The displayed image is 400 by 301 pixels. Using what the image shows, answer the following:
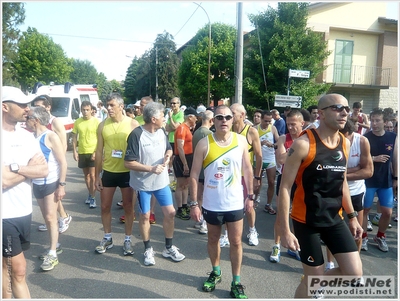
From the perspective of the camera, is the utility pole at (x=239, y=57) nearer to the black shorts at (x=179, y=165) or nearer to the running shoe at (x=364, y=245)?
the black shorts at (x=179, y=165)

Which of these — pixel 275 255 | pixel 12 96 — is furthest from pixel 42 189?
pixel 275 255

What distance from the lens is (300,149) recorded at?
2818 mm

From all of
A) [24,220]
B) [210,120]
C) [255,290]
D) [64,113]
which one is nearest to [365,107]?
[64,113]

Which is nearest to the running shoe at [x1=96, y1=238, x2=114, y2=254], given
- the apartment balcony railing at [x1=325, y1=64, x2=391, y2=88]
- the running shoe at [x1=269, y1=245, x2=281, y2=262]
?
the running shoe at [x1=269, y1=245, x2=281, y2=262]

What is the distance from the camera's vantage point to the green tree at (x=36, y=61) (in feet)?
136

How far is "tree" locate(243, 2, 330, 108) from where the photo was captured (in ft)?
61.5

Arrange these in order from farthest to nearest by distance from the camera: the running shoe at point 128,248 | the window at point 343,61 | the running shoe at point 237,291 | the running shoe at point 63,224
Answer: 1. the window at point 343,61
2. the running shoe at point 63,224
3. the running shoe at point 128,248
4. the running shoe at point 237,291

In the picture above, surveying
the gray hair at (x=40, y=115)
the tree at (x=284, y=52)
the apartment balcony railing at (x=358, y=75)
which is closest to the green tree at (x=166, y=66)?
the apartment balcony railing at (x=358, y=75)

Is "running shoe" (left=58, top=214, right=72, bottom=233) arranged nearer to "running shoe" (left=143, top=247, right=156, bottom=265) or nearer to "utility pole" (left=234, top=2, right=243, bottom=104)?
"running shoe" (left=143, top=247, right=156, bottom=265)

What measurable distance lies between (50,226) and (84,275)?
2.61ft

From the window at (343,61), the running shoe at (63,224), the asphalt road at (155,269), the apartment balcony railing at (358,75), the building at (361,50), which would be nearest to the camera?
the asphalt road at (155,269)

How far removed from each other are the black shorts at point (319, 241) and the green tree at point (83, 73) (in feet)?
319

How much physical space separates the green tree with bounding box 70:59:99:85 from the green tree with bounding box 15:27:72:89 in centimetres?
4978

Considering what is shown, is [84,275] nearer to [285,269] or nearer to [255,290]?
[255,290]
